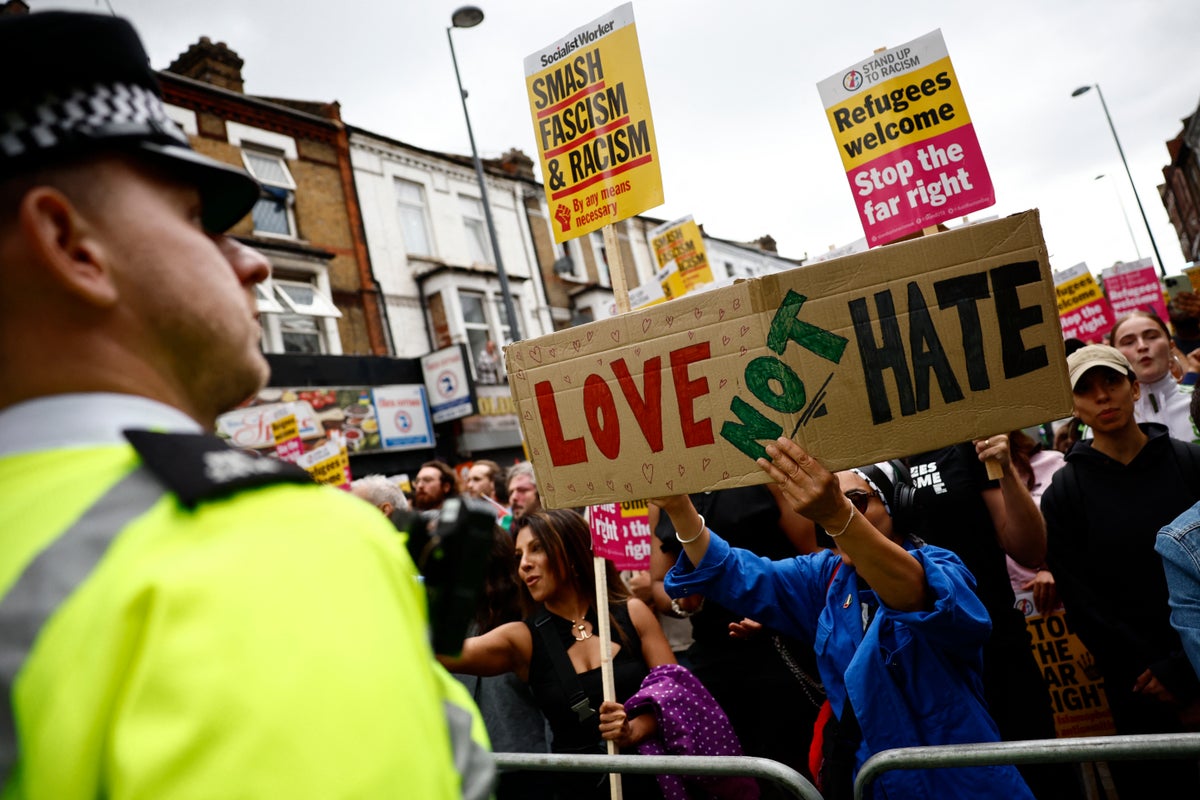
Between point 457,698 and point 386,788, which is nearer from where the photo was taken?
point 386,788

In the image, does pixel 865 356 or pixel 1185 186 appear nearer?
pixel 865 356

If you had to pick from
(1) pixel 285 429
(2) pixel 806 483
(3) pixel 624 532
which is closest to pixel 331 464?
(1) pixel 285 429

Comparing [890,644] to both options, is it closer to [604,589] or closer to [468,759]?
[604,589]

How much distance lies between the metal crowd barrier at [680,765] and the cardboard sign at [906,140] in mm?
3446

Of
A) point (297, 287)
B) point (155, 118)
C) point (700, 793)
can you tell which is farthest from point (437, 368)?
point (155, 118)

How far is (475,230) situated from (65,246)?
2169cm

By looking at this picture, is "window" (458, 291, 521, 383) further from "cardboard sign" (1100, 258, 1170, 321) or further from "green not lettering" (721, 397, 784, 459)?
"green not lettering" (721, 397, 784, 459)

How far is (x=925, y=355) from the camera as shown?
2.26 meters

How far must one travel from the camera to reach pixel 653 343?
2.48 metres

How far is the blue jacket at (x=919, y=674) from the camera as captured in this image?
87.6 inches

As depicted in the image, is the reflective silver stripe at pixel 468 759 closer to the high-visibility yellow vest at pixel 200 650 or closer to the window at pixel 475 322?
the high-visibility yellow vest at pixel 200 650

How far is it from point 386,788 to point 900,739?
6.89 feet

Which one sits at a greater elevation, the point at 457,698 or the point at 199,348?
the point at 199,348

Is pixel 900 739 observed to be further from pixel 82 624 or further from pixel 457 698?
pixel 82 624
